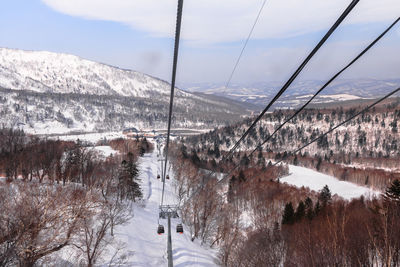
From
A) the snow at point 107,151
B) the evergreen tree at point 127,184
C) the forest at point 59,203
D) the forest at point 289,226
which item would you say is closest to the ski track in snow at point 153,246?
the forest at point 59,203

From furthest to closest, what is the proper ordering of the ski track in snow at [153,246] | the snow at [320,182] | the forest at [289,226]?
the snow at [320,182] → the ski track in snow at [153,246] → the forest at [289,226]

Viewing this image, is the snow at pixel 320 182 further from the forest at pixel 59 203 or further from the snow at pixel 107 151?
the forest at pixel 59 203

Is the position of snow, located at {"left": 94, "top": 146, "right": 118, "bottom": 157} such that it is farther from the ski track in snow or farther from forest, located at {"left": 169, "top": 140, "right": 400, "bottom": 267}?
the ski track in snow

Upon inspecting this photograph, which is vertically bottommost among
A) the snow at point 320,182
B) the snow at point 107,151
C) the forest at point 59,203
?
the snow at point 320,182

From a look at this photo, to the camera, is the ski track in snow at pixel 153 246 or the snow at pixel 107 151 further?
the snow at pixel 107 151

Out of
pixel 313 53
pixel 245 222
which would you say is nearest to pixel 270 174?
pixel 245 222

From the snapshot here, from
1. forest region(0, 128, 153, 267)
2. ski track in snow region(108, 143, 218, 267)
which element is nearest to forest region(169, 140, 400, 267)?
ski track in snow region(108, 143, 218, 267)

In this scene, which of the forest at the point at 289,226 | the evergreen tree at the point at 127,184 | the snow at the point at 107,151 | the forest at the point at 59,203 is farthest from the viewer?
the snow at the point at 107,151

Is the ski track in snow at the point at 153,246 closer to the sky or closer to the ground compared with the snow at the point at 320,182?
closer to the sky

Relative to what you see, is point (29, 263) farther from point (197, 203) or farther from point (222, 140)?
point (222, 140)
